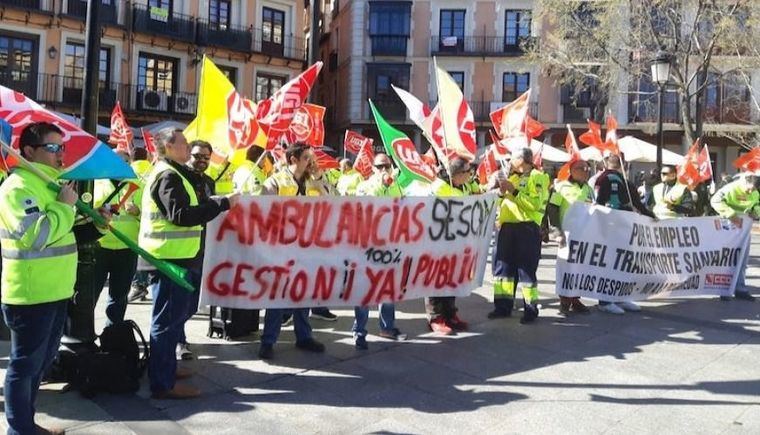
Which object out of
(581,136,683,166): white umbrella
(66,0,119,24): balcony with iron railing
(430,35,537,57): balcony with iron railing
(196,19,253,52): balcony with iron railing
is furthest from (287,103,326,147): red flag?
(430,35,537,57): balcony with iron railing

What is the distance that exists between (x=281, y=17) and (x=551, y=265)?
23823 millimetres

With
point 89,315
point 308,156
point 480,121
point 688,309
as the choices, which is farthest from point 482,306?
point 480,121

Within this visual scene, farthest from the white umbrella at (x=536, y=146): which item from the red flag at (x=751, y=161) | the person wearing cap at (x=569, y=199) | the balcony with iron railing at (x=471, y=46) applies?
the balcony with iron railing at (x=471, y=46)

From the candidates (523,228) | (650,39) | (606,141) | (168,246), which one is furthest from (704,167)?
(650,39)

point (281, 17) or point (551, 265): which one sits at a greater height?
point (281, 17)

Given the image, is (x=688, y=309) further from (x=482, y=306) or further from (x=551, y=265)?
(x=551, y=265)

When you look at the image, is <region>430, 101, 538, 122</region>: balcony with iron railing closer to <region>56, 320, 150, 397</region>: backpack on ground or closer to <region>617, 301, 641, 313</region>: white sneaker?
<region>617, 301, 641, 313</region>: white sneaker

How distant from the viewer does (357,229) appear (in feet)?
18.3

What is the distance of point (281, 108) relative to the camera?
5859 mm

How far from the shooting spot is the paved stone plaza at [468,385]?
405 cm

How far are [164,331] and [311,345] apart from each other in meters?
1.53

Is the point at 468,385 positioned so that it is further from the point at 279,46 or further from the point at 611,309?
the point at 279,46

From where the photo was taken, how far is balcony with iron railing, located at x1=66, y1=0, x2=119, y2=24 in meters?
24.1

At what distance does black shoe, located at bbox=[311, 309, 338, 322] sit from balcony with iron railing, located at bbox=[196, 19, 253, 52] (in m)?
23.3
